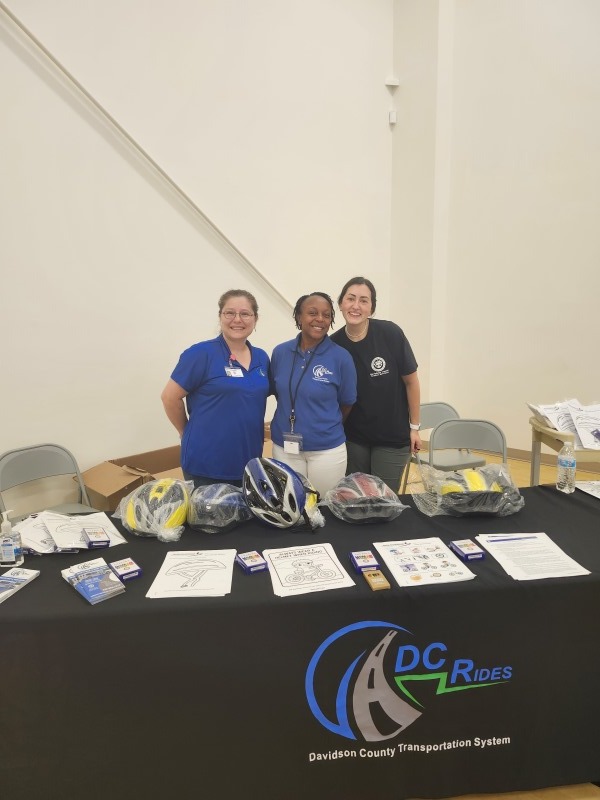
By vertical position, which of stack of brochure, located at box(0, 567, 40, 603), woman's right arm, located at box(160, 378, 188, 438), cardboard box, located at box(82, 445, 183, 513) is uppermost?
woman's right arm, located at box(160, 378, 188, 438)

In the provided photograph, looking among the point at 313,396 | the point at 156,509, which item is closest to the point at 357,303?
the point at 313,396

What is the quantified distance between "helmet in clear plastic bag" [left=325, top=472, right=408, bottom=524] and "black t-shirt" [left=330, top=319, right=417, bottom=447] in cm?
62

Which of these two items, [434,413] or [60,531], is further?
[434,413]

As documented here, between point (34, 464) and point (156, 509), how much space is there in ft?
4.83

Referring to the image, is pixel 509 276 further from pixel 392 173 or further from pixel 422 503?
pixel 422 503

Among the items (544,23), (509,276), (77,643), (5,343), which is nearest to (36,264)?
(5,343)

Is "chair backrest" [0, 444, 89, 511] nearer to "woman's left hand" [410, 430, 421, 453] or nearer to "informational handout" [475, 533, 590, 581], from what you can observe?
"woman's left hand" [410, 430, 421, 453]

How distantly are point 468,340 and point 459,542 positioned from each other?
12.3ft

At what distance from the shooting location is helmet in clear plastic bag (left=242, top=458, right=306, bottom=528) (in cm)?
161

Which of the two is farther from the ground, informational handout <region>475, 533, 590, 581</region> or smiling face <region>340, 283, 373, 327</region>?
smiling face <region>340, 283, 373, 327</region>

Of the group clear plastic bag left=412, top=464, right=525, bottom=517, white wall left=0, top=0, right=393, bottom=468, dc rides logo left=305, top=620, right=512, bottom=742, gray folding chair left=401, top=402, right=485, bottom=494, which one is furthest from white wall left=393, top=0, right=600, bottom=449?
dc rides logo left=305, top=620, right=512, bottom=742

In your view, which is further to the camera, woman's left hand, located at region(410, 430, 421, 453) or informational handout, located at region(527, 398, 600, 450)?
woman's left hand, located at region(410, 430, 421, 453)

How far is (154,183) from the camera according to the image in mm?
3508

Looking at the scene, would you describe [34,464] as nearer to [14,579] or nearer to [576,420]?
[14,579]
